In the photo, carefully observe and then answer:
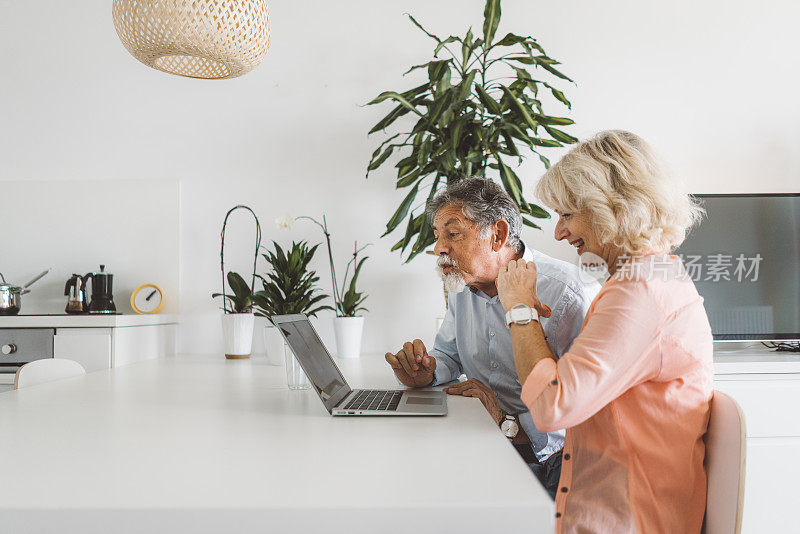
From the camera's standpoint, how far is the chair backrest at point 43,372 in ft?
6.01

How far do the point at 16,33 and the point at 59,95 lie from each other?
0.41m

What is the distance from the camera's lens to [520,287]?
4.53ft

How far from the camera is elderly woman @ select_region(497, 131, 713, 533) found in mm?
1127

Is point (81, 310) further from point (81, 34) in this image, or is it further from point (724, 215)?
point (724, 215)

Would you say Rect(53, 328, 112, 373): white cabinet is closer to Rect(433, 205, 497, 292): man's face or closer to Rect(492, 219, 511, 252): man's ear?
Rect(433, 205, 497, 292): man's face

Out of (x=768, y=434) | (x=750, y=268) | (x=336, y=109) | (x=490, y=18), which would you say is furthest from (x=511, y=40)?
(x=768, y=434)

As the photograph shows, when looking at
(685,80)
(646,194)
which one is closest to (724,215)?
(685,80)

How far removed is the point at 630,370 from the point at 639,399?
0.10 m

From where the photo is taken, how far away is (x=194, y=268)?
3104 millimetres

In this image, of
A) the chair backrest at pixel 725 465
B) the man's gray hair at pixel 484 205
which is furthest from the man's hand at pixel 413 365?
the chair backrest at pixel 725 465

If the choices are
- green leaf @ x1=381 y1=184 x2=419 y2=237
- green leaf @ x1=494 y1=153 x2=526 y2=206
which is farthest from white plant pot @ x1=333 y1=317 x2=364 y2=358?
green leaf @ x1=494 y1=153 x2=526 y2=206

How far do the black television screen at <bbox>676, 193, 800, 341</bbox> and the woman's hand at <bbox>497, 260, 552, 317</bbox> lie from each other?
1.66 m

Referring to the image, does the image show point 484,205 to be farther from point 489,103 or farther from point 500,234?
point 489,103

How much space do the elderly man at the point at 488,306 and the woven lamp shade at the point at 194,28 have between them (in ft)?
2.49
